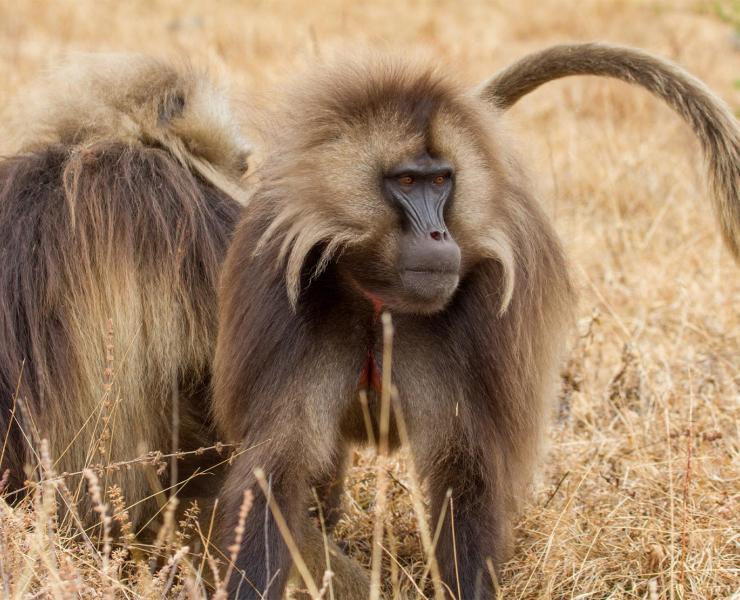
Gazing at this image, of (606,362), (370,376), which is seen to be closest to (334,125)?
(370,376)

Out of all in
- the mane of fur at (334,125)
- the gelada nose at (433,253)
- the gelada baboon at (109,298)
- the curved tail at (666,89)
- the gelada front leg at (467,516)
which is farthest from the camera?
the gelada baboon at (109,298)

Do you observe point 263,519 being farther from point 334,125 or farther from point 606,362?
point 606,362

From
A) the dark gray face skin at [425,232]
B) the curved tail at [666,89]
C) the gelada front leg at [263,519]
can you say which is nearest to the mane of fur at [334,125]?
the dark gray face skin at [425,232]

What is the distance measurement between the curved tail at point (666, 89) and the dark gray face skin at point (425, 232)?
27.2 inches

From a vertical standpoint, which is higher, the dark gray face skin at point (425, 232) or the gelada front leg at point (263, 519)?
the dark gray face skin at point (425, 232)

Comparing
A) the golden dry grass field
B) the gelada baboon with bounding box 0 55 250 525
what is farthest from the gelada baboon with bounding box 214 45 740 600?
the gelada baboon with bounding box 0 55 250 525

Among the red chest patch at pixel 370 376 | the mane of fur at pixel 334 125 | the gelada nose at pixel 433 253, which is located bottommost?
the red chest patch at pixel 370 376

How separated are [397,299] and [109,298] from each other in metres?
0.99

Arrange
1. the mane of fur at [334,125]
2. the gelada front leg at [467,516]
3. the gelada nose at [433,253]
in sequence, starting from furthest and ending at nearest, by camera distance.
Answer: the gelada front leg at [467,516], the mane of fur at [334,125], the gelada nose at [433,253]

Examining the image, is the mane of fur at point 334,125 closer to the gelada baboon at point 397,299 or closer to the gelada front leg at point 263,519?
the gelada baboon at point 397,299

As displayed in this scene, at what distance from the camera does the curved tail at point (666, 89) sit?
2.95 m

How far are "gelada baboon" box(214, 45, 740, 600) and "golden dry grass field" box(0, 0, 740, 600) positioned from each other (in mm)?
244

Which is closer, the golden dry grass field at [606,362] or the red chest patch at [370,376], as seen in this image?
the red chest patch at [370,376]

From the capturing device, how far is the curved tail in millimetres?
2949
